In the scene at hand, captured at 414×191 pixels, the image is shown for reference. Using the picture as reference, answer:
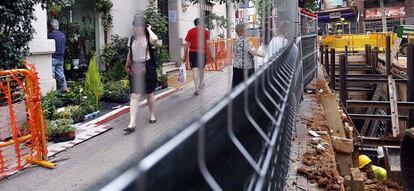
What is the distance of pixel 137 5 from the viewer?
0.83 meters

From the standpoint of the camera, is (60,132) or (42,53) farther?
(42,53)

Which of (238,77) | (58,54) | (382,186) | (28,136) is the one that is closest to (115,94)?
(58,54)

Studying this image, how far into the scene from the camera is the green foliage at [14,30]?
5.82m

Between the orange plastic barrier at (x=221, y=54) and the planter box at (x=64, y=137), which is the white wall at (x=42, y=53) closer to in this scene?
the planter box at (x=64, y=137)

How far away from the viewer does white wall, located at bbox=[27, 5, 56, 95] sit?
759cm

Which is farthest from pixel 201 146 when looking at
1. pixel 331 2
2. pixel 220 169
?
pixel 331 2

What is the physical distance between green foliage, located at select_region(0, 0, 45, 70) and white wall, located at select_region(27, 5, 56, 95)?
1184 mm

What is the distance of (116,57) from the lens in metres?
9.01

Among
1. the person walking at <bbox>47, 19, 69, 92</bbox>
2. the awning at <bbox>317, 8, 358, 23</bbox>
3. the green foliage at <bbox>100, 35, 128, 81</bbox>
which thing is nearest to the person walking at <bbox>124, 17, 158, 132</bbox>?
the person walking at <bbox>47, 19, 69, 92</bbox>

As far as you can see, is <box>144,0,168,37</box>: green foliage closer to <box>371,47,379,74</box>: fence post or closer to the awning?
<box>371,47,379,74</box>: fence post

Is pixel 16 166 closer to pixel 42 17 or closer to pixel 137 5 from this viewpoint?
pixel 42 17

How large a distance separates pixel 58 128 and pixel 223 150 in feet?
16.4

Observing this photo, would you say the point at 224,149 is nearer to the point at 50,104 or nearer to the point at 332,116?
the point at 332,116

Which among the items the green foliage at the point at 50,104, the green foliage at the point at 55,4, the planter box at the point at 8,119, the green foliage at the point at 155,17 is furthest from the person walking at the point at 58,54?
the planter box at the point at 8,119
